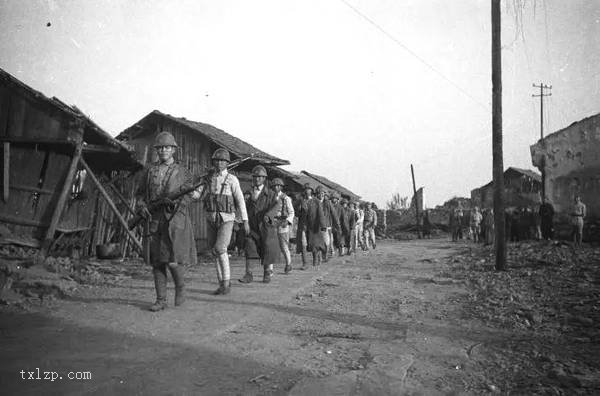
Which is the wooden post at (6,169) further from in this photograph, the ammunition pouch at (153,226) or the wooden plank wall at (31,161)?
the ammunition pouch at (153,226)

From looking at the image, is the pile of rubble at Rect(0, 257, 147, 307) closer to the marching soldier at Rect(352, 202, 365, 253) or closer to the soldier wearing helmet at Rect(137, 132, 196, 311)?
the soldier wearing helmet at Rect(137, 132, 196, 311)

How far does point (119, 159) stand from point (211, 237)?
21.3 ft

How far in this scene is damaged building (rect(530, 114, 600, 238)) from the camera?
1606 cm

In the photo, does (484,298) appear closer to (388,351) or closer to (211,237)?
(388,351)

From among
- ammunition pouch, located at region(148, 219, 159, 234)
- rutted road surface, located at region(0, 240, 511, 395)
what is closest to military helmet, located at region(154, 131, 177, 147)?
ammunition pouch, located at region(148, 219, 159, 234)

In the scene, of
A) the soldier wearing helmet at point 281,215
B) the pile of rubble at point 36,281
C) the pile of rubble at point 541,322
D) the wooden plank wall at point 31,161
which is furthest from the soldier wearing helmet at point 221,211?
the wooden plank wall at point 31,161

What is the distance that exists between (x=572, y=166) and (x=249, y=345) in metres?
19.0

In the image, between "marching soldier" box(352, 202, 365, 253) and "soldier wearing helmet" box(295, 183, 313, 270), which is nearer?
"soldier wearing helmet" box(295, 183, 313, 270)

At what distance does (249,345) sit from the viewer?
3.25 meters

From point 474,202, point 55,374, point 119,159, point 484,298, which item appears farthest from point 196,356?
point 474,202

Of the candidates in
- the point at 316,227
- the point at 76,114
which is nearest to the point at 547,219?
the point at 316,227

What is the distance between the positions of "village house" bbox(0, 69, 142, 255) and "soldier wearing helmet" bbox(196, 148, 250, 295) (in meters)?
4.55

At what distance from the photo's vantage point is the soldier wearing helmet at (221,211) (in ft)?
18.0

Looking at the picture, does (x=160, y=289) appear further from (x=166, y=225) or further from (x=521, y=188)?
(x=521, y=188)
